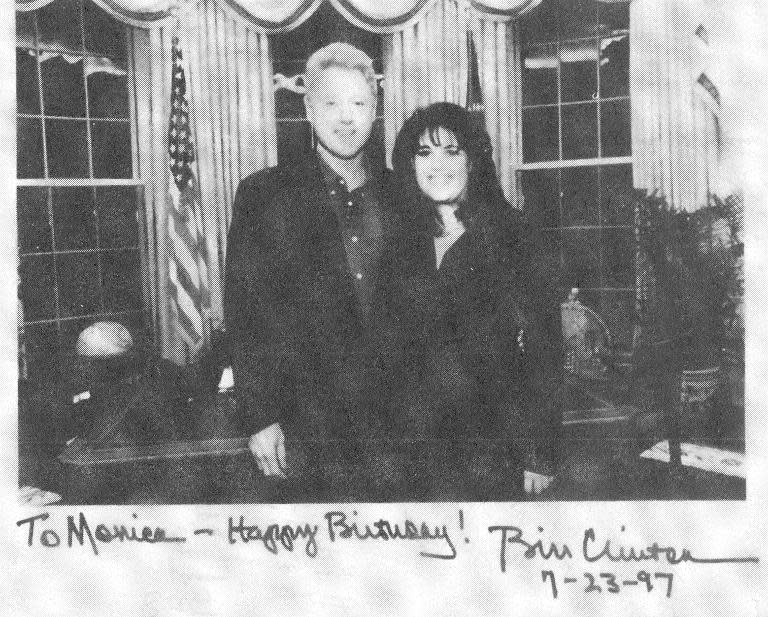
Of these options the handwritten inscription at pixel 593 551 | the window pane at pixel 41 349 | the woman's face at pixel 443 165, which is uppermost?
the woman's face at pixel 443 165

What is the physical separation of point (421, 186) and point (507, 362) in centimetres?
52

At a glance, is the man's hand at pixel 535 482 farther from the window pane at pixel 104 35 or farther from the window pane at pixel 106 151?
the window pane at pixel 104 35

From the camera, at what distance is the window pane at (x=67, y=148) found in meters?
2.15

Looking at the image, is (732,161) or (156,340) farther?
(156,340)

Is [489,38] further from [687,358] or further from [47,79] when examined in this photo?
[47,79]

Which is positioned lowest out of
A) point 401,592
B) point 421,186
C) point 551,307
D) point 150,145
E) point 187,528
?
point 401,592

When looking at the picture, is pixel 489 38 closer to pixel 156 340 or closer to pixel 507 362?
pixel 507 362

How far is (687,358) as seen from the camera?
6.83 ft

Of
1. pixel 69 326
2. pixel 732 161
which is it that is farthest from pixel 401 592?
pixel 732 161

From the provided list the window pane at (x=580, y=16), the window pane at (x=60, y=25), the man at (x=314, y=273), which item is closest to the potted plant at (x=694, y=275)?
the window pane at (x=580, y=16)

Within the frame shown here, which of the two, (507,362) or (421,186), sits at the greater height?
(421,186)

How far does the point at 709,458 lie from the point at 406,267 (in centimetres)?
93

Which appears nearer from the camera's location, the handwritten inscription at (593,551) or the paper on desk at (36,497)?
the handwritten inscription at (593,551)

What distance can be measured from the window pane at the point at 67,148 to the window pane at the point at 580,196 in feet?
4.24
